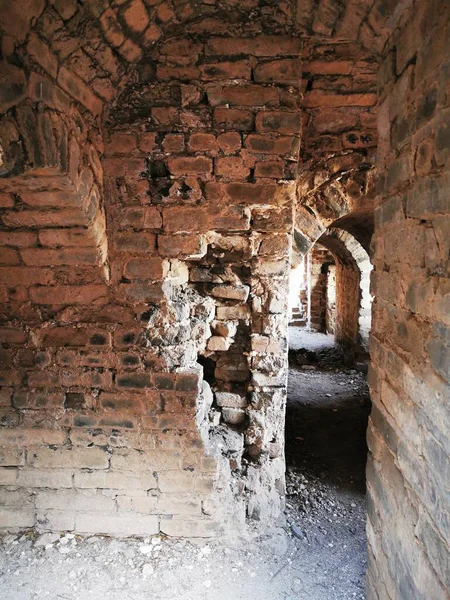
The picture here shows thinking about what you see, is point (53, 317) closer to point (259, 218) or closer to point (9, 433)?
point (9, 433)

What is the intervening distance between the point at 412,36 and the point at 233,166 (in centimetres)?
129

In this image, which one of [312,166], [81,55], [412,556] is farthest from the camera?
[312,166]

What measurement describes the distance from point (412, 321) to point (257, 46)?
1.96 metres

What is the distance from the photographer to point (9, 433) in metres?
2.73

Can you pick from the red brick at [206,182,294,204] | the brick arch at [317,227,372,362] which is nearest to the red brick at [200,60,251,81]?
the red brick at [206,182,294,204]

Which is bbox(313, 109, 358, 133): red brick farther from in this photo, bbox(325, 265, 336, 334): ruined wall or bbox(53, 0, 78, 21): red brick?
bbox(325, 265, 336, 334): ruined wall

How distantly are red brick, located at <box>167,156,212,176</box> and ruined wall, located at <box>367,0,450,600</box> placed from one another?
1.12 meters

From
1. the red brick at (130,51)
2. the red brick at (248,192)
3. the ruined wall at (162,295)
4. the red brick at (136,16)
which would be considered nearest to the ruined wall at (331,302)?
the ruined wall at (162,295)

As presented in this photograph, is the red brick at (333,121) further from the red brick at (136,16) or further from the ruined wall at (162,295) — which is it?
the red brick at (136,16)

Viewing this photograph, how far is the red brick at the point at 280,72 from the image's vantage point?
97.5 inches

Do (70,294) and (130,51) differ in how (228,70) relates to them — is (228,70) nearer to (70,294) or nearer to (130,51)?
(130,51)

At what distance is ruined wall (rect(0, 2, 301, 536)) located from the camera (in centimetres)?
246

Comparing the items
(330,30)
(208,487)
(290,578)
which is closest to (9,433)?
(208,487)

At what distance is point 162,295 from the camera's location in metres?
2.64
